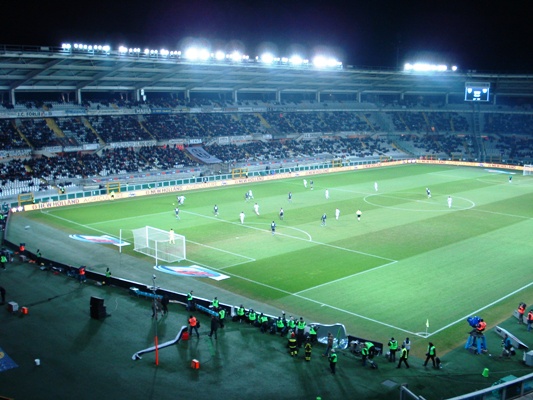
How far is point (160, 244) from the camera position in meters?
36.7

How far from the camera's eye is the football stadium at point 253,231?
20.8 metres

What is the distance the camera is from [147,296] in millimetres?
27750

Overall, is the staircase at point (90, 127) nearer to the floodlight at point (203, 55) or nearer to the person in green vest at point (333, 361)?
the floodlight at point (203, 55)

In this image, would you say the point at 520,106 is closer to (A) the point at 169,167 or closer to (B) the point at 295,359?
(A) the point at 169,167

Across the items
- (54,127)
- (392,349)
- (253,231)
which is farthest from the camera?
(54,127)

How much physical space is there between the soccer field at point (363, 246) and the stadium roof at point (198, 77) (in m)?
17.4

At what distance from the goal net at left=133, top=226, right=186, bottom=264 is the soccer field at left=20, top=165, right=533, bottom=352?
926 mm

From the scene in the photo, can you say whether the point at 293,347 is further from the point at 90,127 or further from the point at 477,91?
the point at 477,91

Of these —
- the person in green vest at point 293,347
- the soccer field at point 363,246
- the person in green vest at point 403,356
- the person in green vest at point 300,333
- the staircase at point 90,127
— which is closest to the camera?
the person in green vest at point 403,356

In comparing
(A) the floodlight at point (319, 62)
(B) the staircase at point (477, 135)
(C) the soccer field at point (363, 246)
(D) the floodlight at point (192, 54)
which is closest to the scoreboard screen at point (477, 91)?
(B) the staircase at point (477, 135)

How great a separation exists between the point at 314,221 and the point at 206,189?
22.6m

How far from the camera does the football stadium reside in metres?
20.8

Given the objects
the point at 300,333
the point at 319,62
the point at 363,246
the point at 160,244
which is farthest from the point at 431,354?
the point at 319,62

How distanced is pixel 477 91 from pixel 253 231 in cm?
6245
